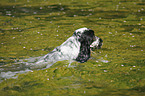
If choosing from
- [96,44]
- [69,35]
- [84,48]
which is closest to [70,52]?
[84,48]

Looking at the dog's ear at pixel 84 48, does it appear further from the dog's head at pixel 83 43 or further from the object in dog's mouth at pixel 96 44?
the object in dog's mouth at pixel 96 44

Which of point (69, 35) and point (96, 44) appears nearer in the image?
point (96, 44)

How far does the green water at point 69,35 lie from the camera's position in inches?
304

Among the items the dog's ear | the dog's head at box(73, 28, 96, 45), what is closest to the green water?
the dog's ear

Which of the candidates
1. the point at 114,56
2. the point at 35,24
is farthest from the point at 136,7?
the point at 114,56

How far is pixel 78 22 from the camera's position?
53.6 ft

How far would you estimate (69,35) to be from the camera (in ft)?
44.6

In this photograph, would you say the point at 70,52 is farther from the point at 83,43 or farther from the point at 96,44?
the point at 96,44

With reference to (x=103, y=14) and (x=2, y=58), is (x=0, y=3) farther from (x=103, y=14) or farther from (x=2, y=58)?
(x=2, y=58)

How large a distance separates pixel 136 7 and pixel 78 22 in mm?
6913

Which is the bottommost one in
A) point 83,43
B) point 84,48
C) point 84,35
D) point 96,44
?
point 96,44

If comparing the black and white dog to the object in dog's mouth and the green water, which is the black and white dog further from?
the object in dog's mouth

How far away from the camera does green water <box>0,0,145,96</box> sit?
7.71 metres

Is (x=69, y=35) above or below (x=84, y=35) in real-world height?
below
